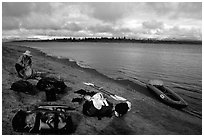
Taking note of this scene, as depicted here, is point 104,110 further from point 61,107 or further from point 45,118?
point 45,118

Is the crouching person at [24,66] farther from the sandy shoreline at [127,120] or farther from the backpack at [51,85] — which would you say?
the backpack at [51,85]

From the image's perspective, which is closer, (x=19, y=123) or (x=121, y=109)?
(x=19, y=123)

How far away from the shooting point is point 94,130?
652 centimetres

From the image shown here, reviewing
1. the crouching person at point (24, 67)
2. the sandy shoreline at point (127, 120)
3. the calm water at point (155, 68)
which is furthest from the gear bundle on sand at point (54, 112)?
the calm water at point (155, 68)

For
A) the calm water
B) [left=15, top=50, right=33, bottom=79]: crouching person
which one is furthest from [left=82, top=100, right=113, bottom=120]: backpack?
the calm water

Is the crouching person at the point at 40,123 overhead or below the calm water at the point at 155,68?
overhead

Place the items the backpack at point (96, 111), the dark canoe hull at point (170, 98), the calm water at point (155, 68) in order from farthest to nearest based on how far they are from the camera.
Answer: the calm water at point (155, 68), the dark canoe hull at point (170, 98), the backpack at point (96, 111)

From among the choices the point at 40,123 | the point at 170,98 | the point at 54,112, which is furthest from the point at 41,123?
the point at 170,98

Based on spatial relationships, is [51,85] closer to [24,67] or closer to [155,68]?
[24,67]

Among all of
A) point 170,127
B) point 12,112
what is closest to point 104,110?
point 170,127

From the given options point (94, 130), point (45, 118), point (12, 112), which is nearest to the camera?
point (45, 118)

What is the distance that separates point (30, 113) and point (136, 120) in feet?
13.0

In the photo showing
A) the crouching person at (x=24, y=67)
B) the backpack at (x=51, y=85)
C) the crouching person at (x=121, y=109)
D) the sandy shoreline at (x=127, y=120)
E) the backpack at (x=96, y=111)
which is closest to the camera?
the sandy shoreline at (x=127, y=120)

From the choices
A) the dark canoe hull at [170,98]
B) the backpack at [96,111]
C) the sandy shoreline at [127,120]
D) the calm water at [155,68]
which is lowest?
the calm water at [155,68]
